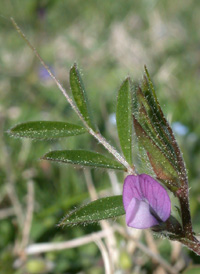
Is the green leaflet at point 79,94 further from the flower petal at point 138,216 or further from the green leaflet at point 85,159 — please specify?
the flower petal at point 138,216

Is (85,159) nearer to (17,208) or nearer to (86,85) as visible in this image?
(86,85)

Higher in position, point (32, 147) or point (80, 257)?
point (32, 147)

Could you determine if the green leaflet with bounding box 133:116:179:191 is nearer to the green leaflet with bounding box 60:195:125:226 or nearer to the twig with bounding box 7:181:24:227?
the green leaflet with bounding box 60:195:125:226

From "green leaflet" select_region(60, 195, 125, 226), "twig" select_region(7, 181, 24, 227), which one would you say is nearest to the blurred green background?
"twig" select_region(7, 181, 24, 227)

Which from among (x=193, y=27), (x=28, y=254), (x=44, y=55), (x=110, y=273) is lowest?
(x=110, y=273)

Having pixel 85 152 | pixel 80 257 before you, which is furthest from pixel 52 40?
pixel 85 152

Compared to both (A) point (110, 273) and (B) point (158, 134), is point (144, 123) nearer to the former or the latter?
(B) point (158, 134)

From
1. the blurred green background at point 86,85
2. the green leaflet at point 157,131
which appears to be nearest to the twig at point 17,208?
the blurred green background at point 86,85
